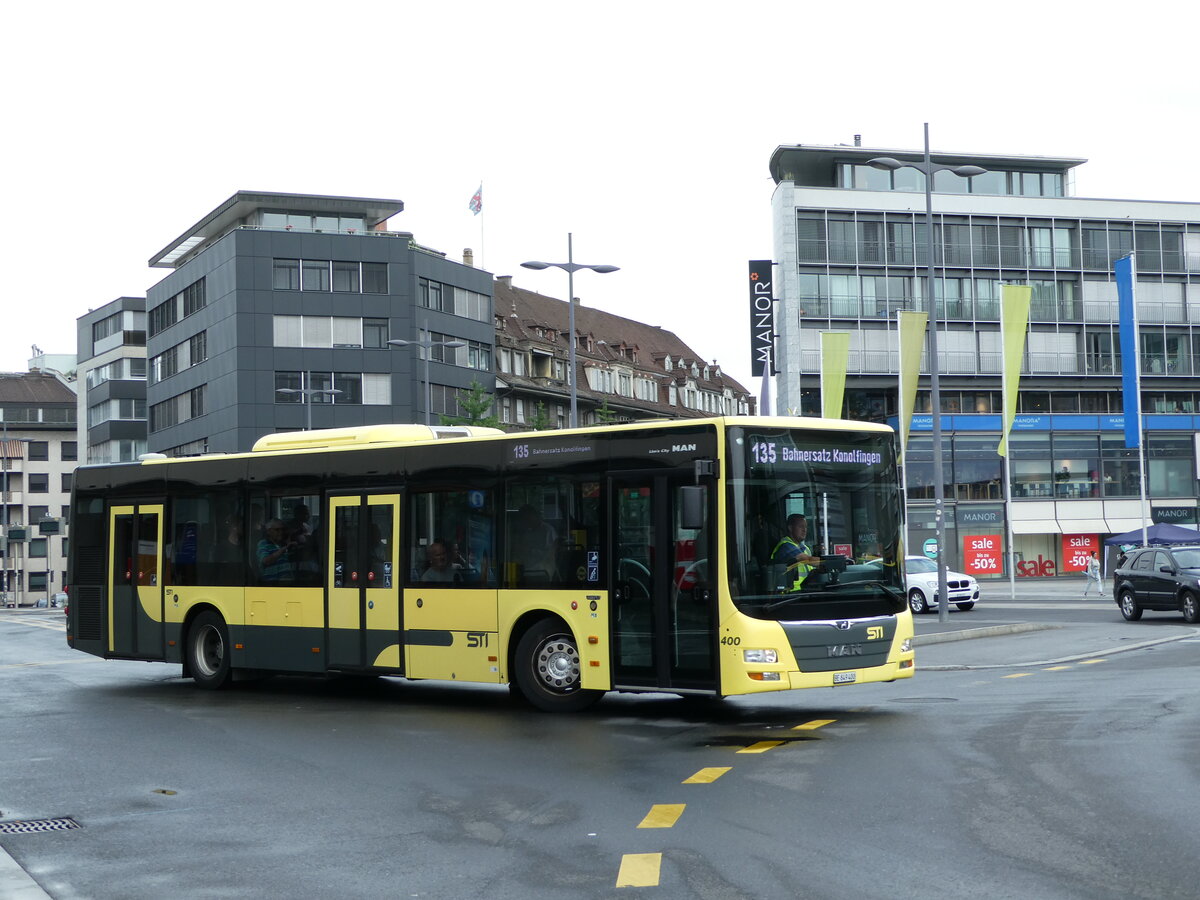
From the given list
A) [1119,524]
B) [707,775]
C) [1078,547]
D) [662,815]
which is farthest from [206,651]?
[1119,524]

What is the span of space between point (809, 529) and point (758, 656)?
1.33 metres

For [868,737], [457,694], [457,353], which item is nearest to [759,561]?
[868,737]

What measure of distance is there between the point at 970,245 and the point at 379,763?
6518cm

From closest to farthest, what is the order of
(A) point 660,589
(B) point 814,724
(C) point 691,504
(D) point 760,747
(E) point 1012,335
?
(D) point 760,747 < (C) point 691,504 < (B) point 814,724 < (A) point 660,589 < (E) point 1012,335

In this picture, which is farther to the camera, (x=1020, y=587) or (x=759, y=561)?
(x=1020, y=587)

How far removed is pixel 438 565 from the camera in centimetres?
1603

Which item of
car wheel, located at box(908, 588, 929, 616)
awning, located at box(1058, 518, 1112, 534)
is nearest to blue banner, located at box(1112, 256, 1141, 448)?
car wheel, located at box(908, 588, 929, 616)

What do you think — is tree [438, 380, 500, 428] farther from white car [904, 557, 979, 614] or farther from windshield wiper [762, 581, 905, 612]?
windshield wiper [762, 581, 905, 612]

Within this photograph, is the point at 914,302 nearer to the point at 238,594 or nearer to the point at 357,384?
the point at 357,384

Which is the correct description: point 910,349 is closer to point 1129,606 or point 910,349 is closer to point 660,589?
point 1129,606

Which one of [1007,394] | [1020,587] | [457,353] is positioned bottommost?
[1020,587]

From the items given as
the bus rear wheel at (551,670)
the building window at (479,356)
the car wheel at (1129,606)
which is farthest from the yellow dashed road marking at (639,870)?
the building window at (479,356)

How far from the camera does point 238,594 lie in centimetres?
1823

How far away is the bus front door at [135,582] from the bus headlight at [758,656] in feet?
30.6
